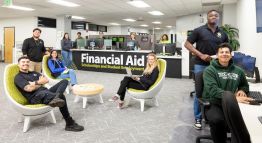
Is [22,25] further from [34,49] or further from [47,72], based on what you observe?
[47,72]

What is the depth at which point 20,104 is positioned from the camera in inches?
132

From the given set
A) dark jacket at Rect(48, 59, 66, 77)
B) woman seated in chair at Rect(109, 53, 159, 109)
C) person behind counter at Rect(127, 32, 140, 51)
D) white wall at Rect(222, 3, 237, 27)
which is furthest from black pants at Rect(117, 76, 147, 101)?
white wall at Rect(222, 3, 237, 27)

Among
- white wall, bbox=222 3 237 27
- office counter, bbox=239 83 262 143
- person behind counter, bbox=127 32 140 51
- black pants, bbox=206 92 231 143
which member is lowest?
black pants, bbox=206 92 231 143

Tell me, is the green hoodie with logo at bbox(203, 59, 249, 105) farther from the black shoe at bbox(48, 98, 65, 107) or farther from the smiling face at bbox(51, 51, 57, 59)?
the smiling face at bbox(51, 51, 57, 59)

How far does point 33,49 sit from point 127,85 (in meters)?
2.65

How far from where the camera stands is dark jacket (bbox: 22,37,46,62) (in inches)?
227

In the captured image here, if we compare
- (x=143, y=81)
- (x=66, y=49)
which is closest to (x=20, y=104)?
(x=143, y=81)

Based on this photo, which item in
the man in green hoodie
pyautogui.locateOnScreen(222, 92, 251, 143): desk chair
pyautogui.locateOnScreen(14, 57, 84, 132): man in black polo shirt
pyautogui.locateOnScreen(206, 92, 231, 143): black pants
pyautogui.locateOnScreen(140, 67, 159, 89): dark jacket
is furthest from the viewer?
pyautogui.locateOnScreen(140, 67, 159, 89): dark jacket

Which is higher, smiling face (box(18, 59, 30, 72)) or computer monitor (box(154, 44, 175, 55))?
computer monitor (box(154, 44, 175, 55))

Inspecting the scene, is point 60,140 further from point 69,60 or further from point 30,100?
point 69,60

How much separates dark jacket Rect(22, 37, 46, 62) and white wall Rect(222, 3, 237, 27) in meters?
6.84

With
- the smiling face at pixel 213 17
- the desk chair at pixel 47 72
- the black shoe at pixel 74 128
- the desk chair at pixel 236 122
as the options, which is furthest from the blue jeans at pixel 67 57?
the desk chair at pixel 236 122

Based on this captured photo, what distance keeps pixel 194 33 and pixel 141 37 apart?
6154 mm

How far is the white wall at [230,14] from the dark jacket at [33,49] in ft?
22.4
